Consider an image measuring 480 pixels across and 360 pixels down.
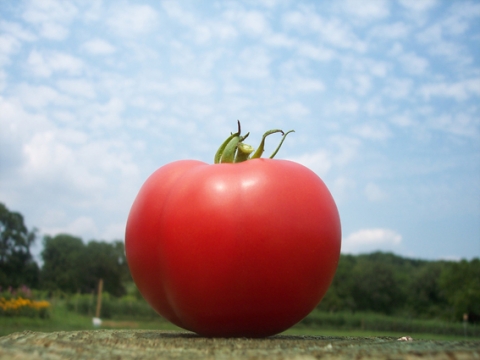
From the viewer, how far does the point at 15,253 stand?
29.4 metres

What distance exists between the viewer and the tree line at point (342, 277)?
2808cm

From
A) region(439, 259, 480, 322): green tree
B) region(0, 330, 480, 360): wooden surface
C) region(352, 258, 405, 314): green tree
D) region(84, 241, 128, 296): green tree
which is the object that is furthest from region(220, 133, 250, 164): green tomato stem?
region(352, 258, 405, 314): green tree

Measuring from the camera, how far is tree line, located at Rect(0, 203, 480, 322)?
28.1m

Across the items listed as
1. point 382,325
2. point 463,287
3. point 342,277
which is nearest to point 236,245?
point 382,325

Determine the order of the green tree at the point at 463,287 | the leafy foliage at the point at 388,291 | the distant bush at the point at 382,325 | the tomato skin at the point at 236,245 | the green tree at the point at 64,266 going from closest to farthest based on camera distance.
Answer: the tomato skin at the point at 236,245, the green tree at the point at 64,266, the distant bush at the point at 382,325, the green tree at the point at 463,287, the leafy foliage at the point at 388,291

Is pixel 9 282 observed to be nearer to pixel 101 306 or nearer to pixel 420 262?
pixel 101 306

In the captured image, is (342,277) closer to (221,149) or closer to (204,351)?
(221,149)

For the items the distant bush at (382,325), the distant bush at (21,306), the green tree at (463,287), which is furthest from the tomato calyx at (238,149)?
the green tree at (463,287)

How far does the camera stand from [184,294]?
2.49 metres

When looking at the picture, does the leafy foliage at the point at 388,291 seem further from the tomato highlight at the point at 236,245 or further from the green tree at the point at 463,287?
the tomato highlight at the point at 236,245

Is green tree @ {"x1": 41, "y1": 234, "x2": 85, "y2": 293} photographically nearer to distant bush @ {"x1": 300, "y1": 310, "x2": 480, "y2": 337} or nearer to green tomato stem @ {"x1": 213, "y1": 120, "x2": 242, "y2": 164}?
distant bush @ {"x1": 300, "y1": 310, "x2": 480, "y2": 337}

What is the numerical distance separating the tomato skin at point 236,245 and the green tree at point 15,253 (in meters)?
26.9

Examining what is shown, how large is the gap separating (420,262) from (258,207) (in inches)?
3109

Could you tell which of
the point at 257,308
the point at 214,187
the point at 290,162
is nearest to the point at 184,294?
the point at 257,308
